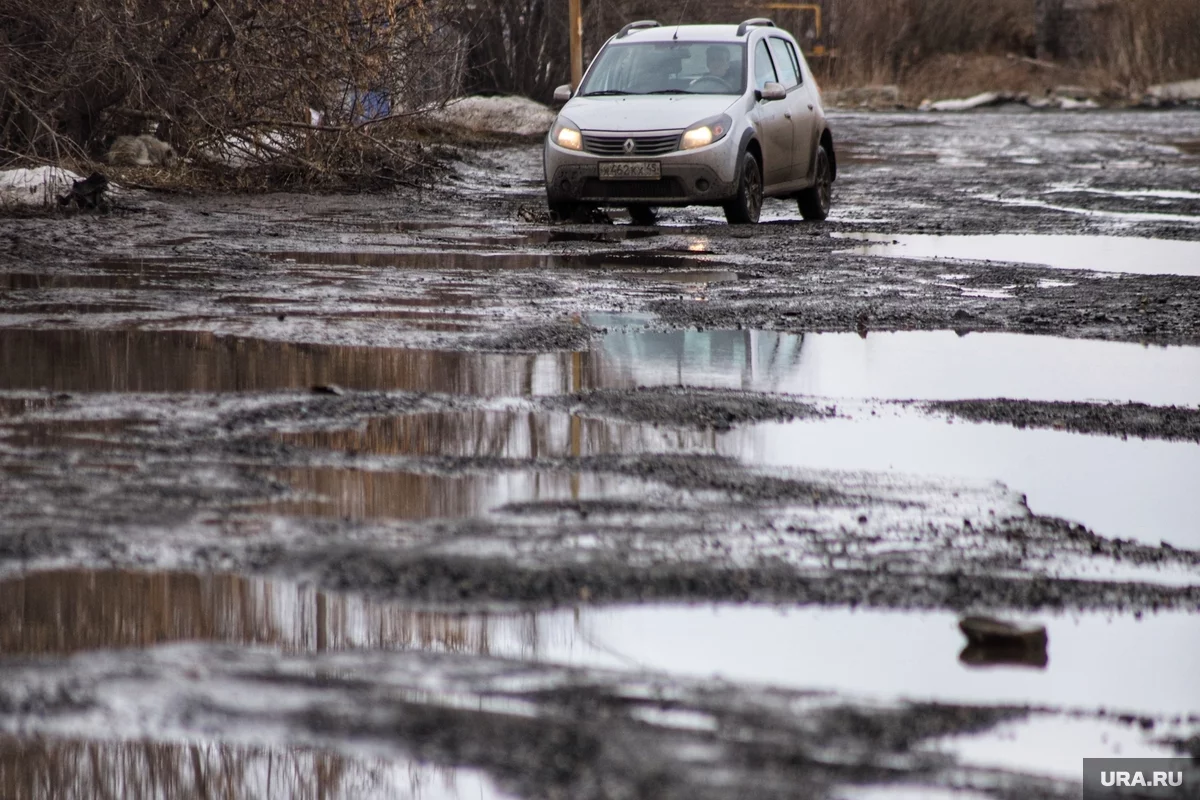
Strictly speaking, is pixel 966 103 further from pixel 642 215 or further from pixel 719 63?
pixel 719 63

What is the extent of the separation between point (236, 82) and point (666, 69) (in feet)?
13.2

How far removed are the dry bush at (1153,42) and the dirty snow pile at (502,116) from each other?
1163 inches

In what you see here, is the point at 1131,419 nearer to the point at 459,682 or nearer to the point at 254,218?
the point at 459,682

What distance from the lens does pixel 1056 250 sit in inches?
508

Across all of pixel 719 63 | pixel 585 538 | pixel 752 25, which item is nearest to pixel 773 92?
pixel 719 63

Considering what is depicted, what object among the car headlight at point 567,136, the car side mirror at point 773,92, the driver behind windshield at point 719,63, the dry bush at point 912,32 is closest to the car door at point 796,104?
the car side mirror at point 773,92

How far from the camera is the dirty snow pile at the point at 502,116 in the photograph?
29.8 metres

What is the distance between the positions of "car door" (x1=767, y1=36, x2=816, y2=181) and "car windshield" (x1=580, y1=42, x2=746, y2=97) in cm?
71

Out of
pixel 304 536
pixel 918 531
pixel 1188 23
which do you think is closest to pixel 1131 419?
pixel 918 531

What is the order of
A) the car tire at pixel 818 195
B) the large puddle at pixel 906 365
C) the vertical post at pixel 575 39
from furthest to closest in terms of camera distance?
the vertical post at pixel 575 39
the car tire at pixel 818 195
the large puddle at pixel 906 365

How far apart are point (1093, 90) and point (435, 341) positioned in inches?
2020

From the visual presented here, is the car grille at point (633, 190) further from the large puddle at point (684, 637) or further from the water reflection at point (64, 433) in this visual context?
the large puddle at point (684, 637)

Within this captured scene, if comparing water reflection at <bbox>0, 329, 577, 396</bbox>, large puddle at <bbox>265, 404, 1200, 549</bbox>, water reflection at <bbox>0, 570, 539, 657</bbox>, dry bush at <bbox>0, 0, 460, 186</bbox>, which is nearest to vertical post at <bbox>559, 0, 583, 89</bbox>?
dry bush at <bbox>0, 0, 460, 186</bbox>

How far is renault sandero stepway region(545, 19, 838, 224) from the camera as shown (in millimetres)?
14570
